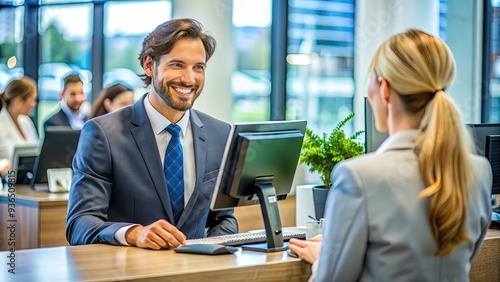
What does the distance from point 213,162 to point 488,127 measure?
1425mm

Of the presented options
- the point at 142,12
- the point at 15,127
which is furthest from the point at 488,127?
the point at 142,12

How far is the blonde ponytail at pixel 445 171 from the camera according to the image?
6.04 ft

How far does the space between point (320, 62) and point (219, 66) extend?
6.93 feet

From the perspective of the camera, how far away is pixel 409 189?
187 cm

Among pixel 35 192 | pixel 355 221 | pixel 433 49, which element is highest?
pixel 433 49

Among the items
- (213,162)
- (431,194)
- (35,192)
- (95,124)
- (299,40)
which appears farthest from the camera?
(299,40)

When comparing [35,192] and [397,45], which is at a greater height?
[397,45]

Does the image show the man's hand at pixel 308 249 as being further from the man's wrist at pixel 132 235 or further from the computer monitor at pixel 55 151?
the computer monitor at pixel 55 151

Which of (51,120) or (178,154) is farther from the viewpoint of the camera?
(51,120)

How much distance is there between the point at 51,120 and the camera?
24.1 feet

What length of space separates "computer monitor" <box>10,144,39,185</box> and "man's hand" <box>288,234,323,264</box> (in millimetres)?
3711

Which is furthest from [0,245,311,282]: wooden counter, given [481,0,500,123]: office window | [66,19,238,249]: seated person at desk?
[481,0,500,123]: office window

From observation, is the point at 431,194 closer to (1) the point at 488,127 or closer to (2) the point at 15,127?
(1) the point at 488,127

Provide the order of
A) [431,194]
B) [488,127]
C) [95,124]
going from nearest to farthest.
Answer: [431,194]
[95,124]
[488,127]
